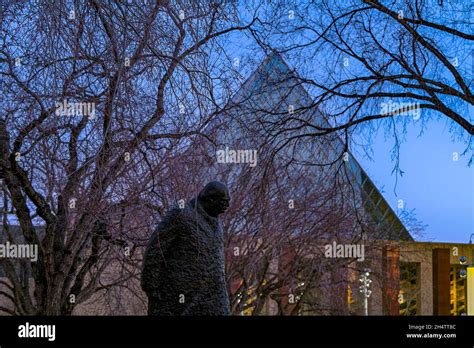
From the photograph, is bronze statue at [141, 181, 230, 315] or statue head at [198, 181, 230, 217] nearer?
bronze statue at [141, 181, 230, 315]

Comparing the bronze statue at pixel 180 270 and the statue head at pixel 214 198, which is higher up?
→ the statue head at pixel 214 198

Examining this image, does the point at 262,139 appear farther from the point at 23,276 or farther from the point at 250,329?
the point at 23,276

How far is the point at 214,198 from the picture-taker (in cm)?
688

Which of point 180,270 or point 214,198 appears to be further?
point 214,198

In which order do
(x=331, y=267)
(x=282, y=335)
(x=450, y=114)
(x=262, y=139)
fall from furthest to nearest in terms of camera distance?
(x=331, y=267)
(x=262, y=139)
(x=450, y=114)
(x=282, y=335)

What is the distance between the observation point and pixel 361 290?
1859 cm

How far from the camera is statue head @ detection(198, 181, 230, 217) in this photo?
688cm

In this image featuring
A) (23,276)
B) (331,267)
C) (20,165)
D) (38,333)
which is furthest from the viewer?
(331,267)

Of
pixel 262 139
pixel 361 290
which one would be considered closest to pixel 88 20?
pixel 262 139

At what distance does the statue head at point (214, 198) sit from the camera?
6.88 m

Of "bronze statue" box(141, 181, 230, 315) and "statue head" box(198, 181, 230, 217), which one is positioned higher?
"statue head" box(198, 181, 230, 217)

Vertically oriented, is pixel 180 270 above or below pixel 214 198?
below

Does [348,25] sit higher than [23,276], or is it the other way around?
[348,25]

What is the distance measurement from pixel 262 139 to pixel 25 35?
153 inches
